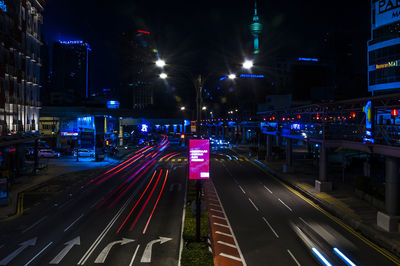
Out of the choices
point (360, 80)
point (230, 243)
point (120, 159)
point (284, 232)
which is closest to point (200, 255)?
point (230, 243)

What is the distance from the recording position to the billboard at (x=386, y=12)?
54.7 metres

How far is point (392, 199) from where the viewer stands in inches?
757

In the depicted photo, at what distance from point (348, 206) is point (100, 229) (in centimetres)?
1898

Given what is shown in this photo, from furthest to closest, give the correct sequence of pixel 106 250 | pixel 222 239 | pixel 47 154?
1. pixel 47 154
2. pixel 222 239
3. pixel 106 250

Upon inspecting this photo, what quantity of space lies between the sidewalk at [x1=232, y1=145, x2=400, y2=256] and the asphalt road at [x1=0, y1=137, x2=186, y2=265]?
11.8 metres

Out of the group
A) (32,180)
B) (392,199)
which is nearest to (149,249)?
(392,199)

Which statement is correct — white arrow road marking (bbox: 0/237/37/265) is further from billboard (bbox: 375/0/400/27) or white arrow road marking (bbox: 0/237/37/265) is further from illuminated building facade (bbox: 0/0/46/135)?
billboard (bbox: 375/0/400/27)

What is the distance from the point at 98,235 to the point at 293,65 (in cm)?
17729

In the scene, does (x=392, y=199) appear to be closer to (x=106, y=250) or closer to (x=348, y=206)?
(x=348, y=206)

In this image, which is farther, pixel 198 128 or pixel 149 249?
pixel 198 128

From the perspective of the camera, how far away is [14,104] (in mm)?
37719

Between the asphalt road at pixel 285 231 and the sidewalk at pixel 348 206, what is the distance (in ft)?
2.89

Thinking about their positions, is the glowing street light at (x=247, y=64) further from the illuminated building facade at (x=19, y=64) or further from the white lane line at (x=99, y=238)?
the illuminated building facade at (x=19, y=64)

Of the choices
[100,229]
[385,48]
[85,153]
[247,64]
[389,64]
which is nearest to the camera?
[247,64]
